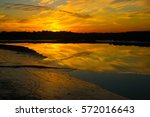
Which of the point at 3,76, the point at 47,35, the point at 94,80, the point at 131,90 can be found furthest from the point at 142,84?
the point at 47,35

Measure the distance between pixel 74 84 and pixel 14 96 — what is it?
10.8 ft

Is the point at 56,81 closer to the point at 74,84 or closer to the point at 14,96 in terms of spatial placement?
the point at 74,84

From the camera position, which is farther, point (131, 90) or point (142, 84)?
point (142, 84)

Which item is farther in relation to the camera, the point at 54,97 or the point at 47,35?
the point at 47,35

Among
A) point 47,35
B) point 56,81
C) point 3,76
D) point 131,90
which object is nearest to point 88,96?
point 131,90

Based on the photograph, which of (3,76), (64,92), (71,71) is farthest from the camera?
(71,71)

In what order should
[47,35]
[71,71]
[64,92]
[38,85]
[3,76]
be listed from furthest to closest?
[47,35], [71,71], [3,76], [38,85], [64,92]

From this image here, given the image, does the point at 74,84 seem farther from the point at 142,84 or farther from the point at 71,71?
the point at 71,71

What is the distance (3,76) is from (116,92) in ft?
20.7

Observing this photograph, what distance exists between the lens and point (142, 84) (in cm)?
1216

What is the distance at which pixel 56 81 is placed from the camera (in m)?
12.8

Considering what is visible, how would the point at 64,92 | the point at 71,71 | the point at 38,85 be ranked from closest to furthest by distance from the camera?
the point at 64,92, the point at 38,85, the point at 71,71

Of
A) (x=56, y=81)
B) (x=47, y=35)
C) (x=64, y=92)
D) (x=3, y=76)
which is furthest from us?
(x=47, y=35)

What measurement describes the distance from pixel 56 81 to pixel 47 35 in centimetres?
13460
